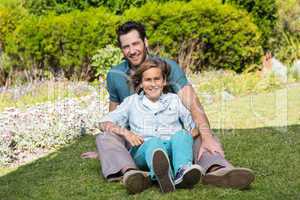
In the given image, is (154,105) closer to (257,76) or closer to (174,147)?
(174,147)

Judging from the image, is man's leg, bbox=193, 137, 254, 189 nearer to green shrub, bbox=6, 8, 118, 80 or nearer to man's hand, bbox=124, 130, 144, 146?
man's hand, bbox=124, 130, 144, 146

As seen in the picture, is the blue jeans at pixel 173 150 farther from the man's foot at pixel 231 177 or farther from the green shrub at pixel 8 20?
the green shrub at pixel 8 20

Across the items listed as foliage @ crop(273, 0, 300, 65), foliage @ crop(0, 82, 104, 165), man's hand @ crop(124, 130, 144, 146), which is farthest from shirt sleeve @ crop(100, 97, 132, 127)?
foliage @ crop(273, 0, 300, 65)

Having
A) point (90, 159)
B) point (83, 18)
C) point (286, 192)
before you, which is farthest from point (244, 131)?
point (83, 18)

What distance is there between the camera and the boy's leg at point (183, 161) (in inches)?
152

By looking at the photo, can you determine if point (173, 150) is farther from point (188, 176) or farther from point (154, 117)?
point (154, 117)

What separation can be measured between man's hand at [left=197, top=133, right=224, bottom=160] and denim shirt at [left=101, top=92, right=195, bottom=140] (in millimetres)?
161

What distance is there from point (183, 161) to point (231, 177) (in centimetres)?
32

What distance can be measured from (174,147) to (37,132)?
7.17ft

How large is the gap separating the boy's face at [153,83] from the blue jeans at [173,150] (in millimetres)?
369

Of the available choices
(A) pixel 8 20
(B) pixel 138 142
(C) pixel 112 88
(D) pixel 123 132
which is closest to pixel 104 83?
(A) pixel 8 20

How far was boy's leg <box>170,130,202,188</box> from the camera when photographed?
3867 mm

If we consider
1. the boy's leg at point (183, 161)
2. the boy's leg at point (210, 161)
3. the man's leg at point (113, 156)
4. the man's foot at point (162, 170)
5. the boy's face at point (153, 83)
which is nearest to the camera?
the man's foot at point (162, 170)

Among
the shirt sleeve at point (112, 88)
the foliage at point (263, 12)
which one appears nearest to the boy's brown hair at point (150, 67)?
the shirt sleeve at point (112, 88)
